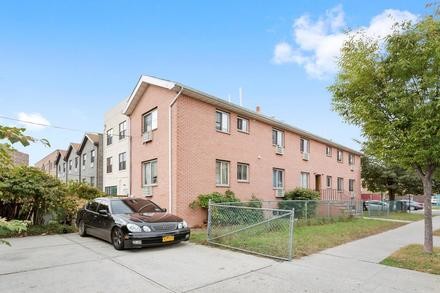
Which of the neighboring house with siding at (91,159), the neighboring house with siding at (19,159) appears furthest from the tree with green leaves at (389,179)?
the neighboring house with siding at (19,159)

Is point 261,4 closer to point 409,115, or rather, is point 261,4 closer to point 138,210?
point 409,115

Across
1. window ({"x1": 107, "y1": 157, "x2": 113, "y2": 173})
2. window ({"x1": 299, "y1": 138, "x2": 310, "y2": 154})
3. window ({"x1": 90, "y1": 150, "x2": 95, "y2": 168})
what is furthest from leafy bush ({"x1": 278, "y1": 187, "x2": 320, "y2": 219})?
window ({"x1": 90, "y1": 150, "x2": 95, "y2": 168})

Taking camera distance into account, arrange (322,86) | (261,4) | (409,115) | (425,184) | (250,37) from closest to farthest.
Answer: (409,115)
(425,184)
(322,86)
(261,4)
(250,37)

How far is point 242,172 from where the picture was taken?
58.4 feet

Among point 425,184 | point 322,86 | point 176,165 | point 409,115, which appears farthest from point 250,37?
point 425,184

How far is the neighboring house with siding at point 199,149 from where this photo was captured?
14703 mm

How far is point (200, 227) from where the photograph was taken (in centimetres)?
1460

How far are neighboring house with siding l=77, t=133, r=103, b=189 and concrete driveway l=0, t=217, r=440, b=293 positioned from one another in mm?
18973

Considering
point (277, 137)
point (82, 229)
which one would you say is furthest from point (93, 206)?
point (277, 137)

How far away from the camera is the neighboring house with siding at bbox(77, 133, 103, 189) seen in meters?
28.1

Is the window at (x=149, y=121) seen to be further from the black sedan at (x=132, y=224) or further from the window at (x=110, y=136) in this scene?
the window at (x=110, y=136)

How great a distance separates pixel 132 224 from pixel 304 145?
1727 centimetres

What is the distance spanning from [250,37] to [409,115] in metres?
7.93

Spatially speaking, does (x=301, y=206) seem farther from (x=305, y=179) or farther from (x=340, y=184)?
(x=340, y=184)
